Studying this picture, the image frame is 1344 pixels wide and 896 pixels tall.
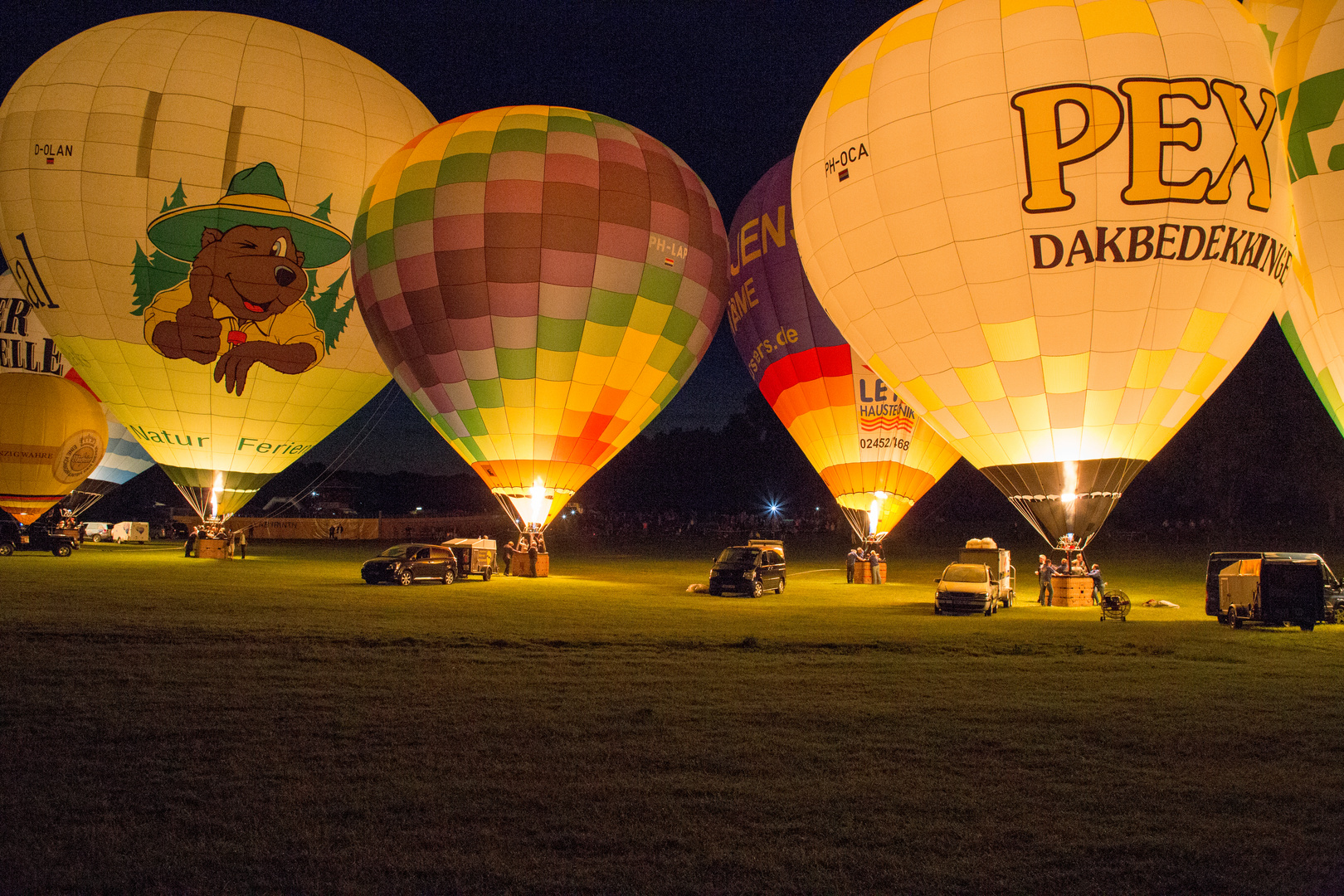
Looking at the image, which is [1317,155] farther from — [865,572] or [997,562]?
[865,572]

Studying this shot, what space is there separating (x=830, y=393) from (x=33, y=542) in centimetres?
2431

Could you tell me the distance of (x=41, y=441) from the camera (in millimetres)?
30062

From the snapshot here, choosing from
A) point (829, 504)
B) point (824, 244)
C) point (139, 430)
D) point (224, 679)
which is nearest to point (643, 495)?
point (829, 504)

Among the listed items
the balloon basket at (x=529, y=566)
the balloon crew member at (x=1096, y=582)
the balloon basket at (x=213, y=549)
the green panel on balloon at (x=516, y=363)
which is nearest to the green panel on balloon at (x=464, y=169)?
the green panel on balloon at (x=516, y=363)

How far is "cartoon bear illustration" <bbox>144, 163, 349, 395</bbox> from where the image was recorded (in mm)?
20984

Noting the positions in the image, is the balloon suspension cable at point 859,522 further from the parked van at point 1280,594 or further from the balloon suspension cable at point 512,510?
the parked van at point 1280,594

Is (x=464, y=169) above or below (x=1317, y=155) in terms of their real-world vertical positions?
above

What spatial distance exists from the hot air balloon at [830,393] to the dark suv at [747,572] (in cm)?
446

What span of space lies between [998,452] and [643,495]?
6970 cm

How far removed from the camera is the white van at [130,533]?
39.3m

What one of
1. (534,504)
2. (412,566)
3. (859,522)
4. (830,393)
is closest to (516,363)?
(534,504)

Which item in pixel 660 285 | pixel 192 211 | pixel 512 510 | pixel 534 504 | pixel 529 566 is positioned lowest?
pixel 529 566

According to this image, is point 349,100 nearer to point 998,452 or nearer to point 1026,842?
point 998,452

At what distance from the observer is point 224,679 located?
8.29m
